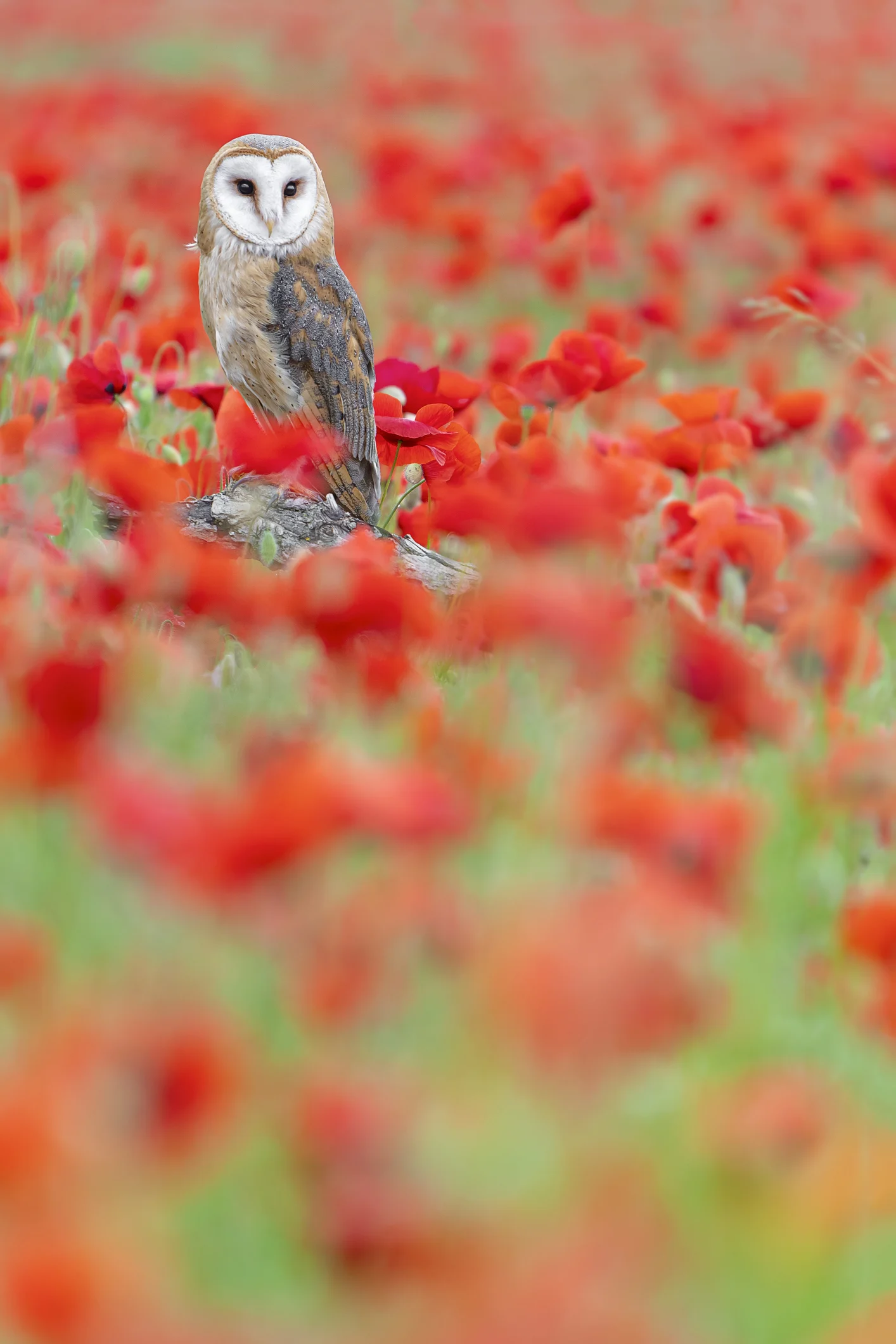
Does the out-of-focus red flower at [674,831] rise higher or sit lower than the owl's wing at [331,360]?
higher

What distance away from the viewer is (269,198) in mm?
2627

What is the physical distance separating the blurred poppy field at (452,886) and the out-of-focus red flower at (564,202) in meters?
0.57

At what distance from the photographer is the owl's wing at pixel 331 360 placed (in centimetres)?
248

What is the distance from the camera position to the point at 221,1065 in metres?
0.68

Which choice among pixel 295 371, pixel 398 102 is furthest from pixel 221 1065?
pixel 398 102

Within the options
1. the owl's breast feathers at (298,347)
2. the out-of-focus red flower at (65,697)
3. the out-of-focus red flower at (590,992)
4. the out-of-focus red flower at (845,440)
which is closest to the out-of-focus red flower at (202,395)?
the owl's breast feathers at (298,347)

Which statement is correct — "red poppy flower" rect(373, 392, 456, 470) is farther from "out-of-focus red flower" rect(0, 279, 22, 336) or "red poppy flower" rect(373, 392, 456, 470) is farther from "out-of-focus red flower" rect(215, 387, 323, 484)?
"out-of-focus red flower" rect(0, 279, 22, 336)

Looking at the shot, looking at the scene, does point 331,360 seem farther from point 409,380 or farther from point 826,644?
point 826,644

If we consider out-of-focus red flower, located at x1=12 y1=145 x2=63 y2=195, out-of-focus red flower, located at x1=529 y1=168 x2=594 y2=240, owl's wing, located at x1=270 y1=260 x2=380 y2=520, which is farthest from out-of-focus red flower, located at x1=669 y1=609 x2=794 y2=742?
out-of-focus red flower, located at x1=12 y1=145 x2=63 y2=195

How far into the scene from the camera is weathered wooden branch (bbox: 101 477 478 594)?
2.15 metres

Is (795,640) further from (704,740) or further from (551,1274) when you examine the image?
(551,1274)

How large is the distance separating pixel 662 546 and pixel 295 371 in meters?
0.76

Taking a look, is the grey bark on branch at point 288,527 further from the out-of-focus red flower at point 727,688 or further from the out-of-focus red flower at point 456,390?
the out-of-focus red flower at point 727,688

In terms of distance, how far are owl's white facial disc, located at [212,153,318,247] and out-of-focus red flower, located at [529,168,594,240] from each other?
0.71 metres
